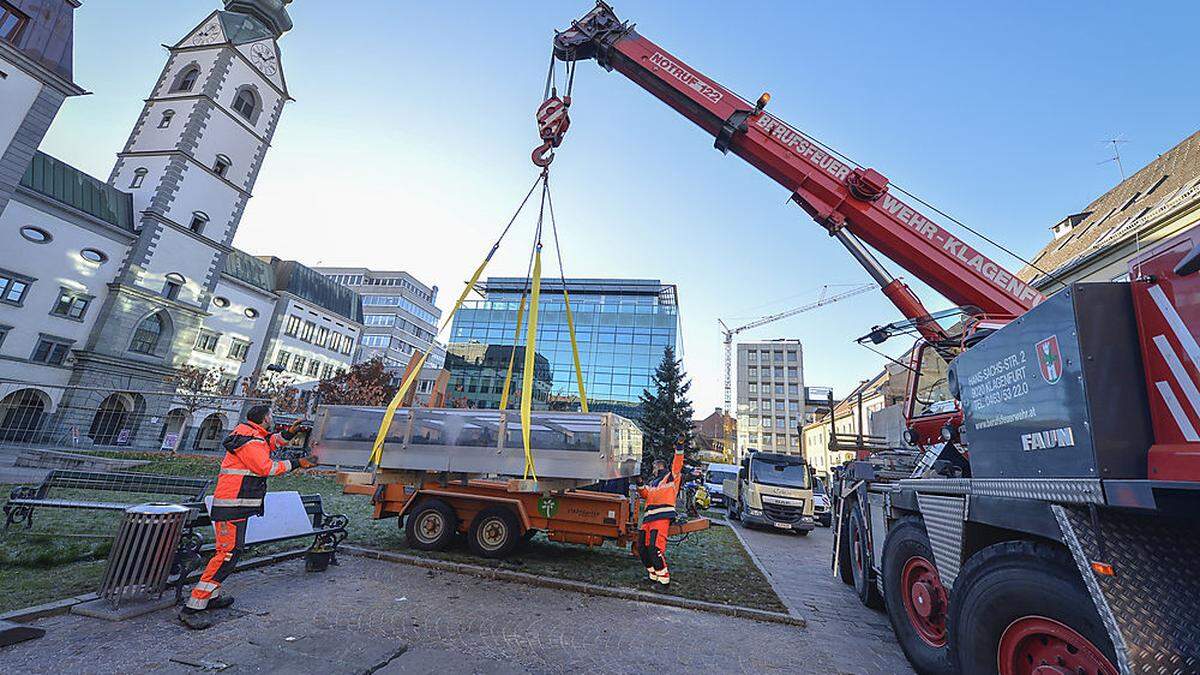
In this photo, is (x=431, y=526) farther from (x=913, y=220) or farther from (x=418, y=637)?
(x=913, y=220)

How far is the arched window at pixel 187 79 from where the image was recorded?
29969mm

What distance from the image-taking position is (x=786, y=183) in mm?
8141

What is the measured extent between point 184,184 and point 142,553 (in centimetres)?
3314

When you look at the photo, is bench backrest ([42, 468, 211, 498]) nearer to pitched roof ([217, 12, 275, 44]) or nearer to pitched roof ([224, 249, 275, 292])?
pitched roof ([224, 249, 275, 292])

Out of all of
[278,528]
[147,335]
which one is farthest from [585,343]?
[278,528]

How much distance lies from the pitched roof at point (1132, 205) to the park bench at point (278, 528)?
79.5ft

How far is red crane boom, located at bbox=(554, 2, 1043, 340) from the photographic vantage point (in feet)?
21.7

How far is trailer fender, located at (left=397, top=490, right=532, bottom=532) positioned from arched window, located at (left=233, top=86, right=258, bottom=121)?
35.2 m

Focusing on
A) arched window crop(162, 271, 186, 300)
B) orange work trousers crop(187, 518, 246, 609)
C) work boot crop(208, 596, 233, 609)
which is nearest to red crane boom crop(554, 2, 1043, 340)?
orange work trousers crop(187, 518, 246, 609)

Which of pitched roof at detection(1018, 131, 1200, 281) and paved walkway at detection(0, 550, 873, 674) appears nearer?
paved walkway at detection(0, 550, 873, 674)

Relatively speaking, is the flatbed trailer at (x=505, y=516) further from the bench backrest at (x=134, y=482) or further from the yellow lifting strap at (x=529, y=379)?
the bench backrest at (x=134, y=482)

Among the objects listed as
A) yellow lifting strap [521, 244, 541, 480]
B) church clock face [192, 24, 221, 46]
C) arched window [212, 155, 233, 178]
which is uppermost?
church clock face [192, 24, 221, 46]

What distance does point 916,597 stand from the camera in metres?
4.52

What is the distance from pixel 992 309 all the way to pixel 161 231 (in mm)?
37398
